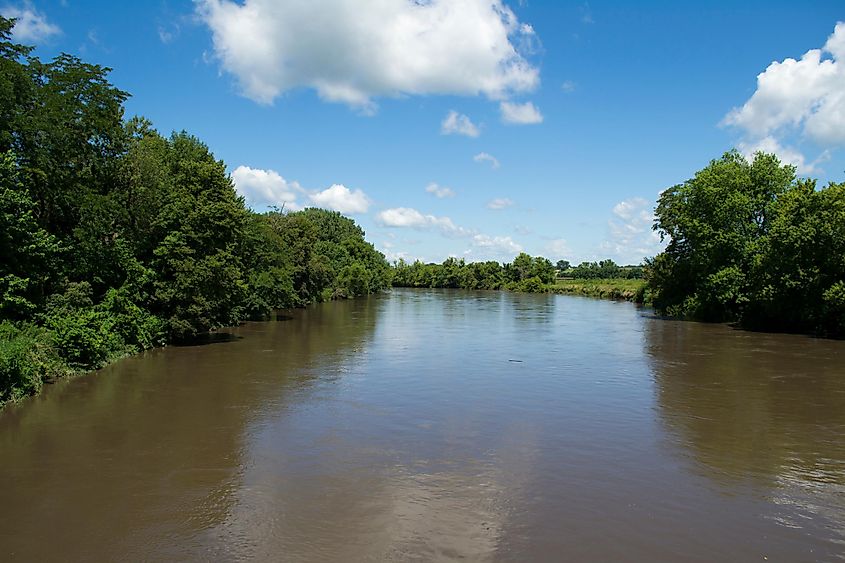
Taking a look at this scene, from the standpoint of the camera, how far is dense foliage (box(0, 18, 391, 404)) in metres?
19.1

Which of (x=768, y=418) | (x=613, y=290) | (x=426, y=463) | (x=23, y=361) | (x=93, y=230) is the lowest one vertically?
(x=426, y=463)

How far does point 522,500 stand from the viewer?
10.0 m

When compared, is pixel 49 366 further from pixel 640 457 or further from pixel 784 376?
pixel 784 376

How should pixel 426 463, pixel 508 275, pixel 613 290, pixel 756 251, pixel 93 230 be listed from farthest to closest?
pixel 508 275, pixel 613 290, pixel 756 251, pixel 93 230, pixel 426 463

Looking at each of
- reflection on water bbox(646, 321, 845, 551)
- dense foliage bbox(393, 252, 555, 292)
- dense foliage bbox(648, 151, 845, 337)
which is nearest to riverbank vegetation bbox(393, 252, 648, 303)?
dense foliage bbox(393, 252, 555, 292)

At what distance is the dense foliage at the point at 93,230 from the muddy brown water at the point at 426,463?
2025 mm

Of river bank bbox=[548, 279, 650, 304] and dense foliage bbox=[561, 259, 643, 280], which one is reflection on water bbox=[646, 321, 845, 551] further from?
dense foliage bbox=[561, 259, 643, 280]

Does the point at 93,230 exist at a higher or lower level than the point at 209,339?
higher

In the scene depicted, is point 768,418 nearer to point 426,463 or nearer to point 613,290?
point 426,463

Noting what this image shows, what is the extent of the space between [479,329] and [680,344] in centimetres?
1301

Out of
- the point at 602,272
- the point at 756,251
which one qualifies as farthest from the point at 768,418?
the point at 602,272

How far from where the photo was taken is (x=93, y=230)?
23.3 m

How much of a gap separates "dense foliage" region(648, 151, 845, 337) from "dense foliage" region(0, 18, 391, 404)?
33.2 metres

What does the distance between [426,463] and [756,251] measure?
3905cm
